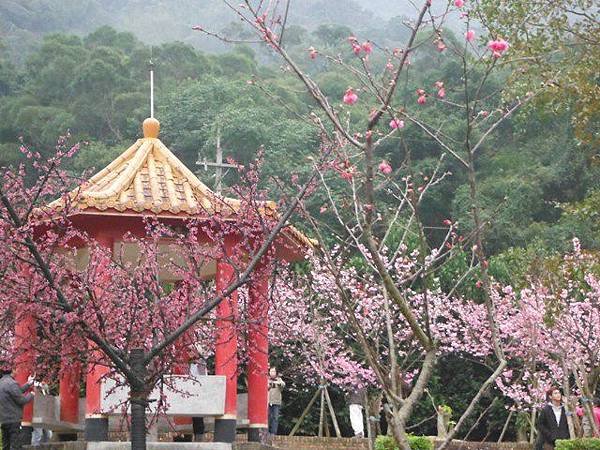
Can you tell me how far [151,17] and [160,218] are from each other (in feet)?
270

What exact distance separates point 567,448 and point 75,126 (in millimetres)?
25850

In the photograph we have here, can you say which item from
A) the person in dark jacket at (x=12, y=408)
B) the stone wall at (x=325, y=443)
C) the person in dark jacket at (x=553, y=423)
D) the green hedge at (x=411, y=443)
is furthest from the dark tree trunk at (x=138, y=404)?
the stone wall at (x=325, y=443)

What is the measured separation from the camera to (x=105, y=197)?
33.0ft

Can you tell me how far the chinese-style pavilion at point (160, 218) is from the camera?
32.9 feet

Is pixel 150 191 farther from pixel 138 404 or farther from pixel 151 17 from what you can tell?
pixel 151 17

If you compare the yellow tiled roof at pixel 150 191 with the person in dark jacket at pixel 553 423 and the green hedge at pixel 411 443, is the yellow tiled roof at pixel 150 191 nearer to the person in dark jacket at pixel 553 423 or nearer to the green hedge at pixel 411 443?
the person in dark jacket at pixel 553 423

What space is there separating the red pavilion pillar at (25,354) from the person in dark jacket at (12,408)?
0.53 feet

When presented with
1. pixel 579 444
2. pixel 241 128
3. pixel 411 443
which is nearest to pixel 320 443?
pixel 411 443

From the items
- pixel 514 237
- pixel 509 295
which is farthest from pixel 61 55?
pixel 509 295

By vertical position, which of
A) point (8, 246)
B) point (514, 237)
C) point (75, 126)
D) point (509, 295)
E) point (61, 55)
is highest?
point (61, 55)

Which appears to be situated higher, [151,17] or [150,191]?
[151,17]

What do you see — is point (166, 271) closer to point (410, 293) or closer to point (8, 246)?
point (8, 246)

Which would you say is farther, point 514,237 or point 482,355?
point 514,237

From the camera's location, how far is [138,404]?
7.20 m
